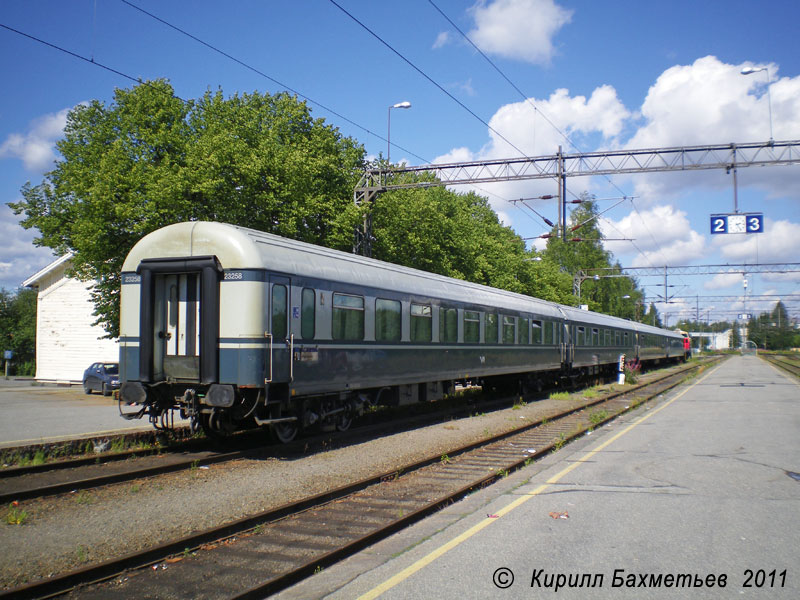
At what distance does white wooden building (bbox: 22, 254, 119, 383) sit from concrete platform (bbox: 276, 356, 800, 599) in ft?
95.8

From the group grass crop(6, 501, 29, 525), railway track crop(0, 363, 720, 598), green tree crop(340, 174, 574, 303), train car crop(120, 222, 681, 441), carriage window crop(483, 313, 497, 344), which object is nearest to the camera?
railway track crop(0, 363, 720, 598)

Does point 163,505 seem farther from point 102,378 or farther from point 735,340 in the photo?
point 735,340

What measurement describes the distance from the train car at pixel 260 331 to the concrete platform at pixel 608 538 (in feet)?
12.9

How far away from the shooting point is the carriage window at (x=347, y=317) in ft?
38.9

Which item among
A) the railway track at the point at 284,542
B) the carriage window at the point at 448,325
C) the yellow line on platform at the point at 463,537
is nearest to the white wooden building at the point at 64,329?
the carriage window at the point at 448,325

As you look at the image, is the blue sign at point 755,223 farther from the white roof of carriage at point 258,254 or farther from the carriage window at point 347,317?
the carriage window at point 347,317

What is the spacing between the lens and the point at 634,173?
1956cm

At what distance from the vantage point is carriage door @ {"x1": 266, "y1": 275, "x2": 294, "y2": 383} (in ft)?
33.1

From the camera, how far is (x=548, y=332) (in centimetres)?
2397

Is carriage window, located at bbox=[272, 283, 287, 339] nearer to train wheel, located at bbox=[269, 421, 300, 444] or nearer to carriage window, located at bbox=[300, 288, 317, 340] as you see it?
carriage window, located at bbox=[300, 288, 317, 340]

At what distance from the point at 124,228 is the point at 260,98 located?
447 inches

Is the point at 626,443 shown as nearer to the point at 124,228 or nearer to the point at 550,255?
the point at 124,228

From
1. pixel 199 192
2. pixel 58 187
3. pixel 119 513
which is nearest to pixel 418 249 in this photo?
pixel 199 192

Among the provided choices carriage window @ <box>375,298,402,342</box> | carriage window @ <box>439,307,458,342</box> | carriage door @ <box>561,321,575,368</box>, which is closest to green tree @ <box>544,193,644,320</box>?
carriage door @ <box>561,321,575,368</box>
